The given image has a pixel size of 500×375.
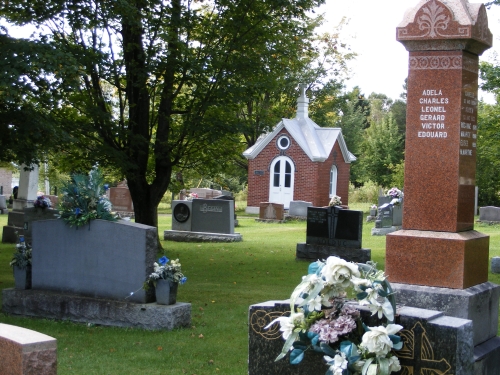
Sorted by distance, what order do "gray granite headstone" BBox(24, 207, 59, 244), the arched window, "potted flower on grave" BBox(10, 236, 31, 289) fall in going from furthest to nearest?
the arched window
"gray granite headstone" BBox(24, 207, 59, 244)
"potted flower on grave" BBox(10, 236, 31, 289)

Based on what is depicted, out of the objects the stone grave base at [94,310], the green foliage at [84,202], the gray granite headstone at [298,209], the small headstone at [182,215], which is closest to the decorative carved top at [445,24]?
the stone grave base at [94,310]

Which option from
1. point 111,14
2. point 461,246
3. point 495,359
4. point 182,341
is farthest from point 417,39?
point 111,14

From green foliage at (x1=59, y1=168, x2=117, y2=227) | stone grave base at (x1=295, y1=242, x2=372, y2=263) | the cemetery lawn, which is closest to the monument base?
the cemetery lawn

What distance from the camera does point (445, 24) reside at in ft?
24.7

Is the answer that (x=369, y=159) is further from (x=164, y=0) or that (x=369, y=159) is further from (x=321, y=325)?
(x=321, y=325)

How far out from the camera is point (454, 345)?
201 inches

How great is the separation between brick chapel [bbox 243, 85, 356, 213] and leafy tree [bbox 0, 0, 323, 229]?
64.3 feet

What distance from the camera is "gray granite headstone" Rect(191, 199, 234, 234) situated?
22328mm

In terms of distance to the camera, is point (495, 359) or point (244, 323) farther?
point (244, 323)

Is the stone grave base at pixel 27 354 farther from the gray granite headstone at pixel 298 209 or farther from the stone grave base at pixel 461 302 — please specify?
the gray granite headstone at pixel 298 209

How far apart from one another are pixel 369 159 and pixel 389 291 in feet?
170

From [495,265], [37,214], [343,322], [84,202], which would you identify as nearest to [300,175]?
[37,214]

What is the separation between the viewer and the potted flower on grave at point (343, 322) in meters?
4.78

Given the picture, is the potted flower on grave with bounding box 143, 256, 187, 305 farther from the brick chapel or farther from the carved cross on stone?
the brick chapel
